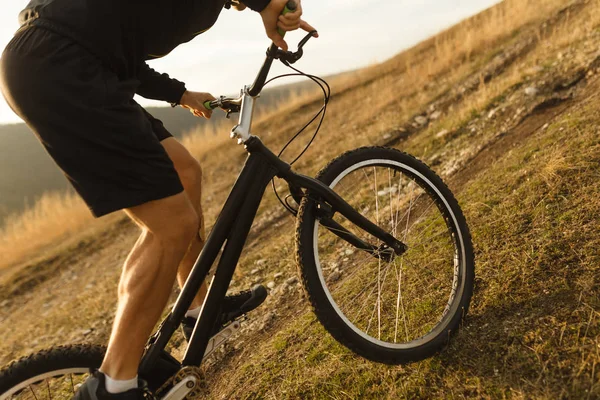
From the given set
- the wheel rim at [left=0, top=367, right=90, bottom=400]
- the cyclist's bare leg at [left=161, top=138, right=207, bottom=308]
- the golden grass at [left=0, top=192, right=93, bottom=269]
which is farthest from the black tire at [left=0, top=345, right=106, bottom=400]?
the golden grass at [left=0, top=192, right=93, bottom=269]

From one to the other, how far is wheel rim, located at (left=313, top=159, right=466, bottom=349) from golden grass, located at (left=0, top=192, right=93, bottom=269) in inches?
347

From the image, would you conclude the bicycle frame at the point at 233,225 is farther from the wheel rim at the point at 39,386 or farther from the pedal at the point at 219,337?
the wheel rim at the point at 39,386

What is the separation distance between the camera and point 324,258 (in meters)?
3.62

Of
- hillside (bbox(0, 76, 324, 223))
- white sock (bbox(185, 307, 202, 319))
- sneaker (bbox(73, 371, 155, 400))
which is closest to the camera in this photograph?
sneaker (bbox(73, 371, 155, 400))

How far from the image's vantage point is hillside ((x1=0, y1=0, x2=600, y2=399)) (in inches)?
73.7

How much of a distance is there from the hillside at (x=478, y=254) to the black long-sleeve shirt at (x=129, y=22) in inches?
64.6

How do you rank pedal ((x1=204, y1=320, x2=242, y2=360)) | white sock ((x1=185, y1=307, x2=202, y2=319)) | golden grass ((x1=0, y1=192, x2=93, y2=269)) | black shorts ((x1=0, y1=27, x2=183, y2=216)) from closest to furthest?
1. black shorts ((x1=0, y1=27, x2=183, y2=216))
2. pedal ((x1=204, y1=320, x2=242, y2=360))
3. white sock ((x1=185, y1=307, x2=202, y2=319))
4. golden grass ((x1=0, y1=192, x2=93, y2=269))

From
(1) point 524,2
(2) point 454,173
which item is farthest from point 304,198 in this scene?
(1) point 524,2

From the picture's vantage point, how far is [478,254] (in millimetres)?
2557

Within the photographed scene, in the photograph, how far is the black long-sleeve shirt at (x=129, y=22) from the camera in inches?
62.8

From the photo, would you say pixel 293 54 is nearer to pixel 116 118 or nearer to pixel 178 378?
pixel 116 118

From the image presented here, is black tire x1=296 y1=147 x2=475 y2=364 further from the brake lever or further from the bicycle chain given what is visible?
the bicycle chain

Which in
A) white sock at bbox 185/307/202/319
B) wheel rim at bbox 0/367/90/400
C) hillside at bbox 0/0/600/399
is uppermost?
wheel rim at bbox 0/367/90/400

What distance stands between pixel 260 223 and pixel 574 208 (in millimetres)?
3688
